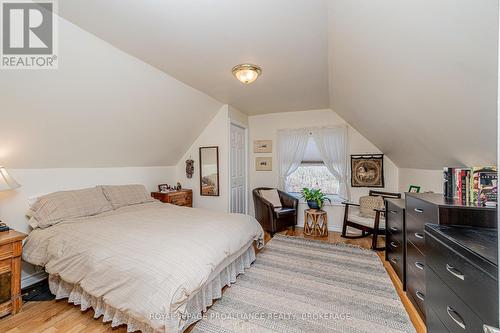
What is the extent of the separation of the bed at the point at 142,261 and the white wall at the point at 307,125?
2.25 m

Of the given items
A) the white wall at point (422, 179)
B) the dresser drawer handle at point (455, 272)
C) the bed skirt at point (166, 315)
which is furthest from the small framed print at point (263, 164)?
the dresser drawer handle at point (455, 272)

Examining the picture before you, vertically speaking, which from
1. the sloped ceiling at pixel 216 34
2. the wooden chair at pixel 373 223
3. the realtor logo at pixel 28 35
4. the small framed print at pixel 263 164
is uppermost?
the sloped ceiling at pixel 216 34

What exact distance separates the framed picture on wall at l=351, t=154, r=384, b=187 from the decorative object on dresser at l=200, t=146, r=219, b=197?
260 cm

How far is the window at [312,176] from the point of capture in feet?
14.1

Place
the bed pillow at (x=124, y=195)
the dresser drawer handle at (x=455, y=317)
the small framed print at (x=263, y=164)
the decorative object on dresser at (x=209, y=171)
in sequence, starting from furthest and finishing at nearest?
1. the small framed print at (x=263, y=164)
2. the decorative object on dresser at (x=209, y=171)
3. the bed pillow at (x=124, y=195)
4. the dresser drawer handle at (x=455, y=317)

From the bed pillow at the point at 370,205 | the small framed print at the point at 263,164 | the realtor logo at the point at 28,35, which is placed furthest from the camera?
the small framed print at the point at 263,164

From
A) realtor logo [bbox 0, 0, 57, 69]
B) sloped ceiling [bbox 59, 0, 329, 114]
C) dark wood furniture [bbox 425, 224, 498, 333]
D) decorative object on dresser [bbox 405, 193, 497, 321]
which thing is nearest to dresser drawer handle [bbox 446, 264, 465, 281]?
dark wood furniture [bbox 425, 224, 498, 333]

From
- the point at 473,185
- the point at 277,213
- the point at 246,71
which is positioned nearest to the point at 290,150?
the point at 277,213

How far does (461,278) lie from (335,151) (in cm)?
333

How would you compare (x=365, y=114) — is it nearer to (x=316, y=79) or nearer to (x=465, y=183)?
(x=316, y=79)

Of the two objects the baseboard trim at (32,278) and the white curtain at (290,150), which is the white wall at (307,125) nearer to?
the white curtain at (290,150)

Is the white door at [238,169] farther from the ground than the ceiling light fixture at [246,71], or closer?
closer

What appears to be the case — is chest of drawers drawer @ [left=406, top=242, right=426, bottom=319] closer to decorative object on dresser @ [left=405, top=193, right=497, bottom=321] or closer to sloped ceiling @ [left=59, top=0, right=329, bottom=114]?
decorative object on dresser @ [left=405, top=193, right=497, bottom=321]

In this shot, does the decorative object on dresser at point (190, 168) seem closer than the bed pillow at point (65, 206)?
No
